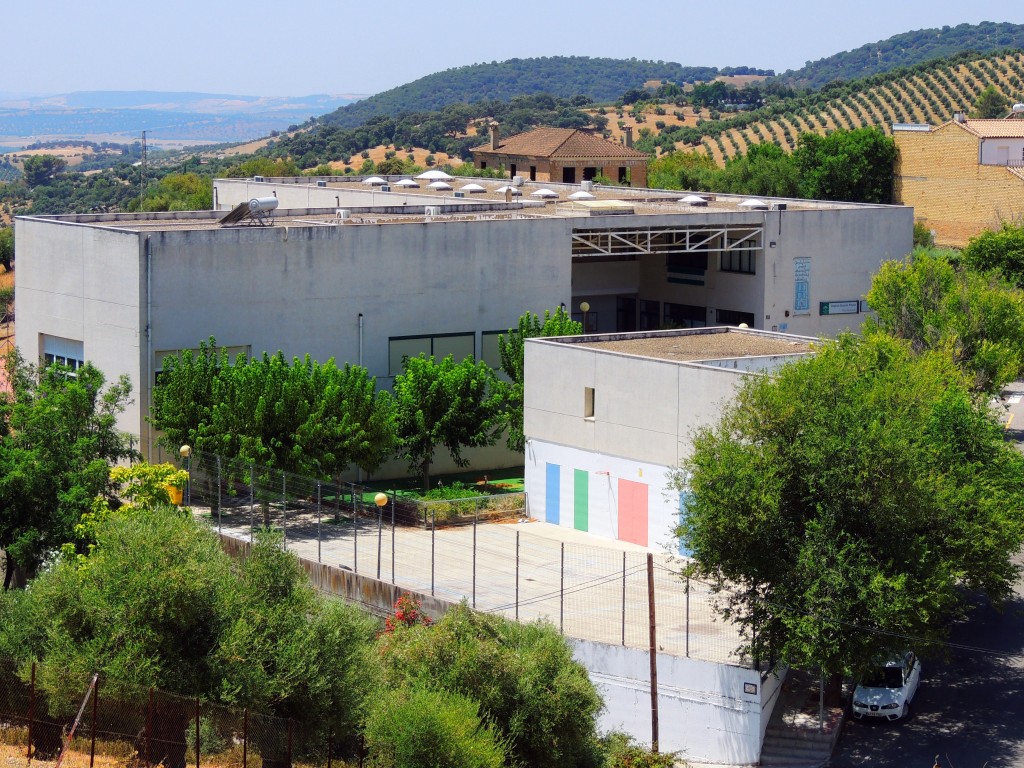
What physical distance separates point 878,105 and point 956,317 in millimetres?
91519

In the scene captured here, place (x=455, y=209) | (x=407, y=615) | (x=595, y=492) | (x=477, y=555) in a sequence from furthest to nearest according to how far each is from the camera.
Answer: (x=455, y=209) < (x=595, y=492) < (x=477, y=555) < (x=407, y=615)

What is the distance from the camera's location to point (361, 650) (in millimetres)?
26078

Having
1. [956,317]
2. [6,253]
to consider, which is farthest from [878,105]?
[956,317]

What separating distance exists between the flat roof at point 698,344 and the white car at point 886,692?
11.2m

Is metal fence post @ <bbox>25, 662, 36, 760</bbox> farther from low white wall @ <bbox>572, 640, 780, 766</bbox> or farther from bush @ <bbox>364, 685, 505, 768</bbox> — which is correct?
low white wall @ <bbox>572, 640, 780, 766</bbox>

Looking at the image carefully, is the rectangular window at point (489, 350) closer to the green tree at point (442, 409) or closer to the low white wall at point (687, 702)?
the green tree at point (442, 409)

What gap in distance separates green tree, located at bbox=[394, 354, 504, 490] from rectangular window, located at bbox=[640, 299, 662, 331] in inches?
711

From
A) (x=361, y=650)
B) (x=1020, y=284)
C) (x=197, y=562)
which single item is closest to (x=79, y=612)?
(x=197, y=562)

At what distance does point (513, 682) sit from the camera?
25531 millimetres

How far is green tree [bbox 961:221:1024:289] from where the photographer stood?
66188mm

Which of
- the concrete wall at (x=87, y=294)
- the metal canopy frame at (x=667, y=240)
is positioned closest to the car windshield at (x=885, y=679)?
the concrete wall at (x=87, y=294)

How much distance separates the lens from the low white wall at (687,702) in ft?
98.0

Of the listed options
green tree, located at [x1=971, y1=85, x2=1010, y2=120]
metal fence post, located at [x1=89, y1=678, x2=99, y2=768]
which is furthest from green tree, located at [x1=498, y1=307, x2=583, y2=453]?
green tree, located at [x1=971, y1=85, x2=1010, y2=120]

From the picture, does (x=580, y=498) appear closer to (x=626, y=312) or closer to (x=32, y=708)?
(x=32, y=708)
